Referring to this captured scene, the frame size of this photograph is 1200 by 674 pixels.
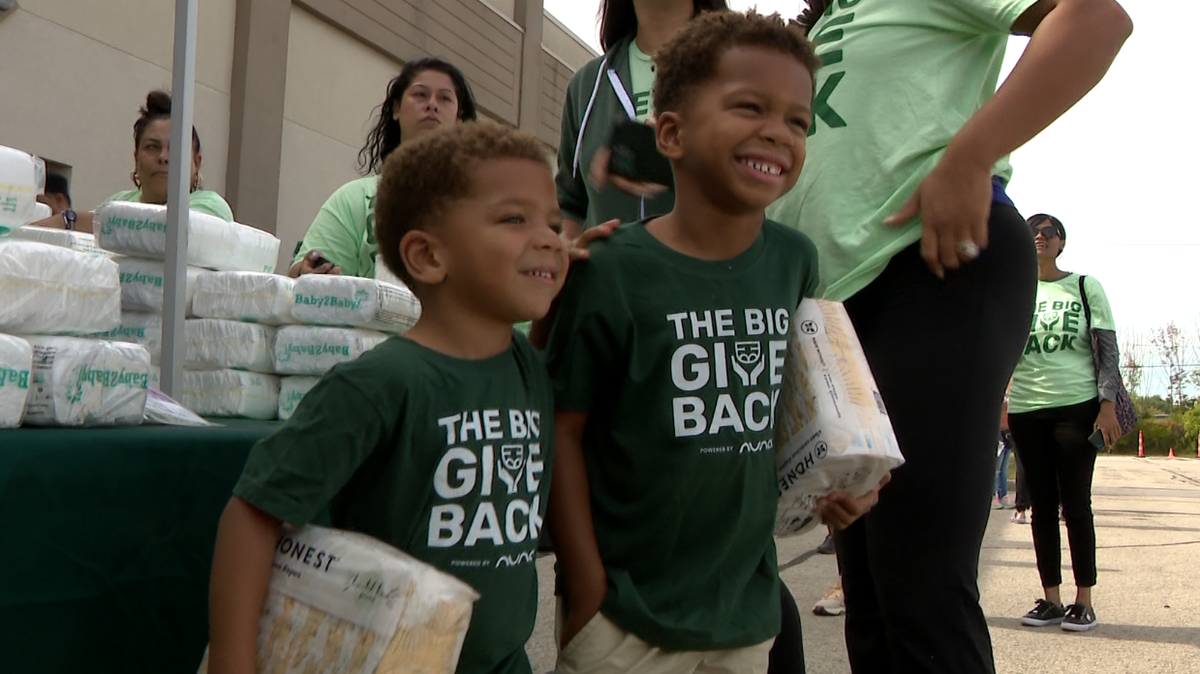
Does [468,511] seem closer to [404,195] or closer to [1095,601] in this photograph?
[404,195]

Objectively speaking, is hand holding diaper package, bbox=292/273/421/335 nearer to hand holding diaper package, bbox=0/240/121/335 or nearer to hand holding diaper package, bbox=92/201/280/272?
hand holding diaper package, bbox=92/201/280/272

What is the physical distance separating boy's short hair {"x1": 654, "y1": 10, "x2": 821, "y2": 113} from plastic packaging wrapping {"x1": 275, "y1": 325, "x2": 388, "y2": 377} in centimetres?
172

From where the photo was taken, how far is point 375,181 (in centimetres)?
380

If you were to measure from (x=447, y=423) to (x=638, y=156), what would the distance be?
87 cm

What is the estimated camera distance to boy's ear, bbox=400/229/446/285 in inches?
69.9

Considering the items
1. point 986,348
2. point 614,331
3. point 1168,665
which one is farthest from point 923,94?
point 1168,665

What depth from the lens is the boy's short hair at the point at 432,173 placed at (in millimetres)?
1795

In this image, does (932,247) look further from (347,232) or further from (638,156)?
(347,232)

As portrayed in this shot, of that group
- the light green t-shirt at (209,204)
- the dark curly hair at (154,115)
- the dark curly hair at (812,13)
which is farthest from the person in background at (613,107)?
the dark curly hair at (154,115)

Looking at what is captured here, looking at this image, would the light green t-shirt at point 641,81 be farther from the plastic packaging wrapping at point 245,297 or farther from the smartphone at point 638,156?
the plastic packaging wrapping at point 245,297

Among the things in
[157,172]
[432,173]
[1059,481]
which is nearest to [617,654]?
[432,173]

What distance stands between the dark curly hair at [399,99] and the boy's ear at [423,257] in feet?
6.48

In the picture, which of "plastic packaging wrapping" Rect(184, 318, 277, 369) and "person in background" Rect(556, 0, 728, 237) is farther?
"plastic packaging wrapping" Rect(184, 318, 277, 369)

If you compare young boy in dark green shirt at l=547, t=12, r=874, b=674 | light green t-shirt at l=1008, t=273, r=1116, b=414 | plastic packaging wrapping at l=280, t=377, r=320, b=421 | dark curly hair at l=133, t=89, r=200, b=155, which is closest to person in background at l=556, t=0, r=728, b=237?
young boy in dark green shirt at l=547, t=12, r=874, b=674
